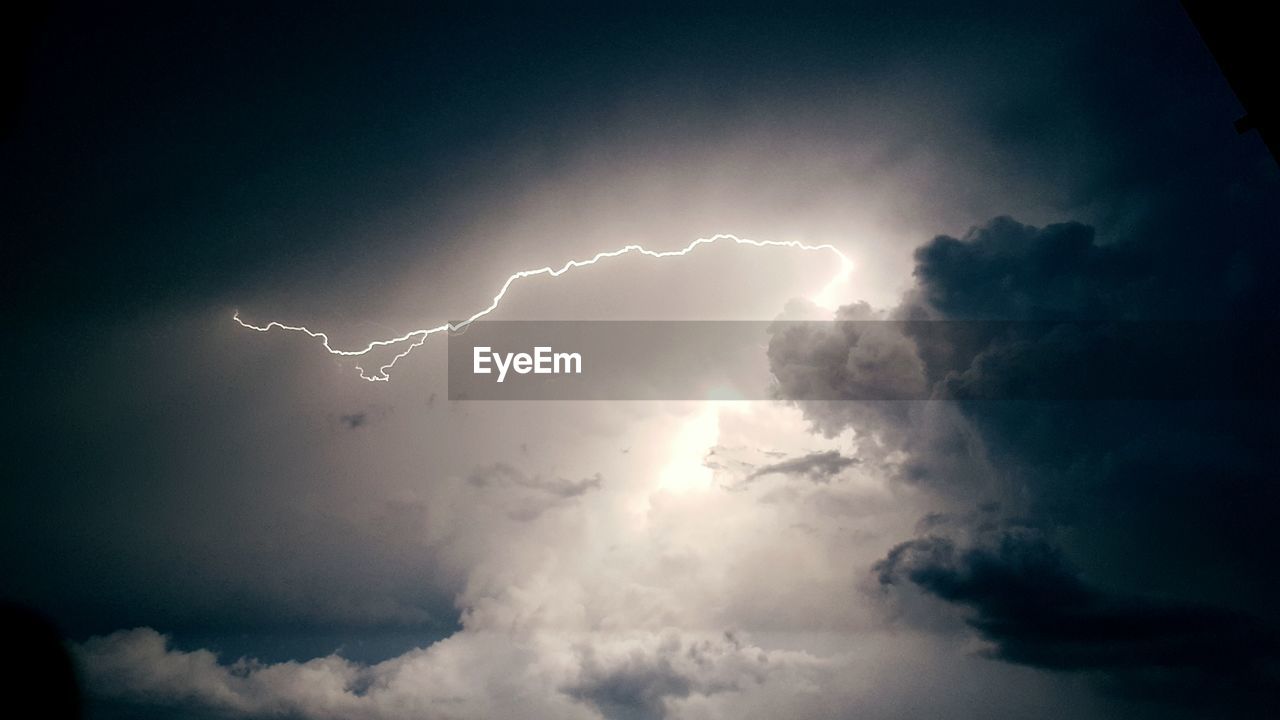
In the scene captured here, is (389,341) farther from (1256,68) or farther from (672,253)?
(1256,68)

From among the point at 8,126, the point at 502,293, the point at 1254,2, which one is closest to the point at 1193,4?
the point at 1254,2

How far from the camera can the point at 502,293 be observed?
38.5 ft

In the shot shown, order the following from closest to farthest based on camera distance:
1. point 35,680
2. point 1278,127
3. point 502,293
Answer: point 35,680 → point 1278,127 → point 502,293

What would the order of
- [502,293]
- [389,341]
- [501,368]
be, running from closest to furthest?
1. [501,368]
2. [502,293]
3. [389,341]

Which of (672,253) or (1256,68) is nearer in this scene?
(1256,68)

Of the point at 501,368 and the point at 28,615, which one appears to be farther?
the point at 501,368

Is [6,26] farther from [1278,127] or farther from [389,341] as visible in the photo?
[389,341]

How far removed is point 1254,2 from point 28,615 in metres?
5.64

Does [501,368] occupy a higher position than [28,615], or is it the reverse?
[501,368]

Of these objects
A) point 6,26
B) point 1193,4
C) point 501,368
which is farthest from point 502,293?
point 1193,4

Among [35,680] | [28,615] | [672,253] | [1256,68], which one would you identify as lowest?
[35,680]

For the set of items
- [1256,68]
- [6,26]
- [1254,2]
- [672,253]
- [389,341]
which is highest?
[672,253]

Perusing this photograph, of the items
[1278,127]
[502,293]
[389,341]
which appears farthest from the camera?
[389,341]

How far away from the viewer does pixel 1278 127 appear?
2.37 metres
